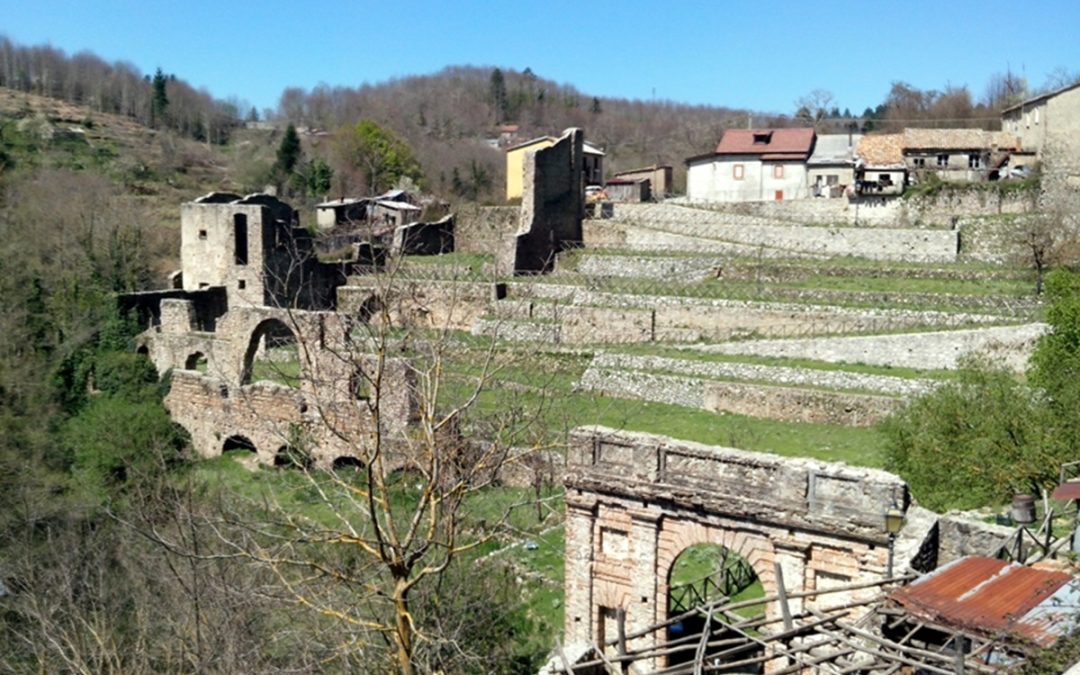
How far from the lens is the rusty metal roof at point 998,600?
799 centimetres

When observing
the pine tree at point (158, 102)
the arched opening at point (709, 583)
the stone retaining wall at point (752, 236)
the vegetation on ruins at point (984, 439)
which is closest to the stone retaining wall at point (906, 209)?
the stone retaining wall at point (752, 236)

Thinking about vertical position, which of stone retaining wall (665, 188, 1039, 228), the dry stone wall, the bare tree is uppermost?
stone retaining wall (665, 188, 1039, 228)

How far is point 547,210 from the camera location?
136ft

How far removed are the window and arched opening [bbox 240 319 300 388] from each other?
12.0ft

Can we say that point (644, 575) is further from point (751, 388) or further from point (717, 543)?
point (751, 388)

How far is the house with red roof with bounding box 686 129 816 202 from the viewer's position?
47406mm

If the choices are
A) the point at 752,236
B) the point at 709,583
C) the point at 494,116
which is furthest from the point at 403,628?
the point at 494,116

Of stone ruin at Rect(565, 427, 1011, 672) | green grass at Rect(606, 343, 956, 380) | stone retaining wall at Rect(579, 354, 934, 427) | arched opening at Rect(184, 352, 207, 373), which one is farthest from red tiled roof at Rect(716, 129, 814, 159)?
stone ruin at Rect(565, 427, 1011, 672)

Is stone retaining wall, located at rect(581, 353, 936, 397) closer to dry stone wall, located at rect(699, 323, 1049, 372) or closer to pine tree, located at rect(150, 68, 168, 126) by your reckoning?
dry stone wall, located at rect(699, 323, 1049, 372)

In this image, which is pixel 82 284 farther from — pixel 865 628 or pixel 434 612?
pixel 865 628

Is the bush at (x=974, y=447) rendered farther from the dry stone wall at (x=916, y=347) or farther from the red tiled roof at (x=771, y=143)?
the red tiled roof at (x=771, y=143)

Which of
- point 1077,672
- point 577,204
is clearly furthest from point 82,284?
point 1077,672

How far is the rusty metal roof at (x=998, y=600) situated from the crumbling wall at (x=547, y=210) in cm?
3022

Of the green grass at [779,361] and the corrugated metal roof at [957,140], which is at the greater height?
the corrugated metal roof at [957,140]
